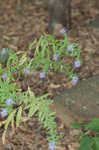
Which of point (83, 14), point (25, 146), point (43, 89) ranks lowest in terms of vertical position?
point (25, 146)

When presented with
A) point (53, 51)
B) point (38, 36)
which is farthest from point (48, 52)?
point (38, 36)

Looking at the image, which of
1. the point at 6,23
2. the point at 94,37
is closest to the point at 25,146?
the point at 94,37

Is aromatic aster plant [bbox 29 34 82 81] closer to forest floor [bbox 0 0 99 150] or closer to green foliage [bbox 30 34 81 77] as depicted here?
green foliage [bbox 30 34 81 77]

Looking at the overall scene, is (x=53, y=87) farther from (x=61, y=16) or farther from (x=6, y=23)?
(x=6, y=23)

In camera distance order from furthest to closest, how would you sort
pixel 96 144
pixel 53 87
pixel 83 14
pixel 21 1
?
pixel 21 1 < pixel 83 14 < pixel 53 87 < pixel 96 144

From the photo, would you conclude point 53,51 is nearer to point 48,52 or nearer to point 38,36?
point 48,52

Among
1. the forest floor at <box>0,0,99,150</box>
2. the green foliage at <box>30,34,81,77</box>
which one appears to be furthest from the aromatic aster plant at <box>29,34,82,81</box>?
the forest floor at <box>0,0,99,150</box>

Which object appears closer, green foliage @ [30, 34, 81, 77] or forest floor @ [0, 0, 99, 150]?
green foliage @ [30, 34, 81, 77]

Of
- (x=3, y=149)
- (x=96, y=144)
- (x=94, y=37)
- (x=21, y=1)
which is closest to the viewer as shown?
(x=96, y=144)
